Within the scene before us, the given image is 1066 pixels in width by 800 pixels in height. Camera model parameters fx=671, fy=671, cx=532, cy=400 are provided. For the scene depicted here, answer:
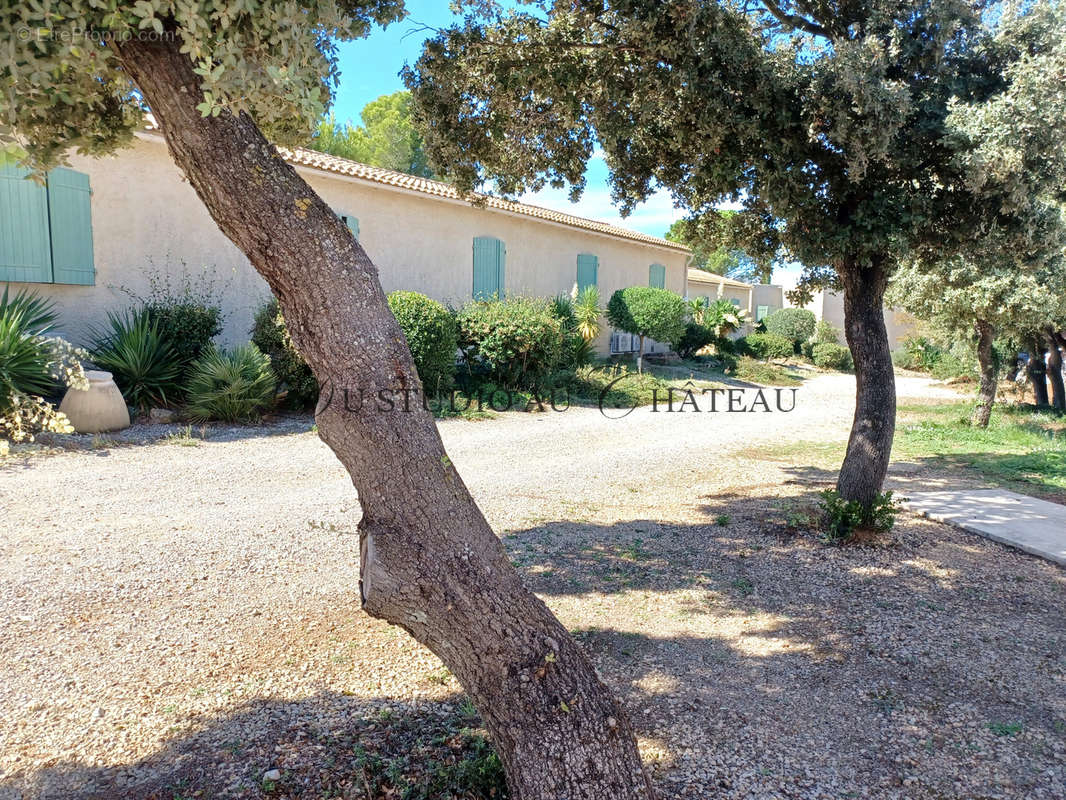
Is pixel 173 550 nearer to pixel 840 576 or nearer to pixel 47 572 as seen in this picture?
pixel 47 572

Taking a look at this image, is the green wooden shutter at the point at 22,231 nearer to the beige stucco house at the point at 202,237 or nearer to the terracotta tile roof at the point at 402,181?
the beige stucco house at the point at 202,237

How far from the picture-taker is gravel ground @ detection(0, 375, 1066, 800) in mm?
2592

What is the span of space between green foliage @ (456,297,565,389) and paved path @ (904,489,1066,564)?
6.91m

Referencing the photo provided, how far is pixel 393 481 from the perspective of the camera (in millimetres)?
2223

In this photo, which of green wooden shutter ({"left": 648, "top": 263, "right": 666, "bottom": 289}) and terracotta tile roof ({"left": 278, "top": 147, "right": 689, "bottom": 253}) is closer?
terracotta tile roof ({"left": 278, "top": 147, "right": 689, "bottom": 253})

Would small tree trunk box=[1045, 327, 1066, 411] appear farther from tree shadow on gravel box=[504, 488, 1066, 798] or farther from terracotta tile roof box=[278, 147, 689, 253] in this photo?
terracotta tile roof box=[278, 147, 689, 253]

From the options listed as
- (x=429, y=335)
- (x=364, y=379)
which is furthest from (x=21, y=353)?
(x=364, y=379)

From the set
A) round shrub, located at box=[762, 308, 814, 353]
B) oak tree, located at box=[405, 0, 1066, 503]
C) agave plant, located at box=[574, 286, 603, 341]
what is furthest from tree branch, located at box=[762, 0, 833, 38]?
round shrub, located at box=[762, 308, 814, 353]

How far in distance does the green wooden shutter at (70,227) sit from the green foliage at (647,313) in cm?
1172

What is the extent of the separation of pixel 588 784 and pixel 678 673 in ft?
4.28

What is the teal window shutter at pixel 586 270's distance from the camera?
18.0 m

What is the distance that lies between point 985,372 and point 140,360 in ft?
42.3

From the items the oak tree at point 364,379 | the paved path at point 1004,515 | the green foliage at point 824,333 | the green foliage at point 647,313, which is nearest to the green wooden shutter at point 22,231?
the oak tree at point 364,379

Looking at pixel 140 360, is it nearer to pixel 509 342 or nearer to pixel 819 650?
pixel 509 342
